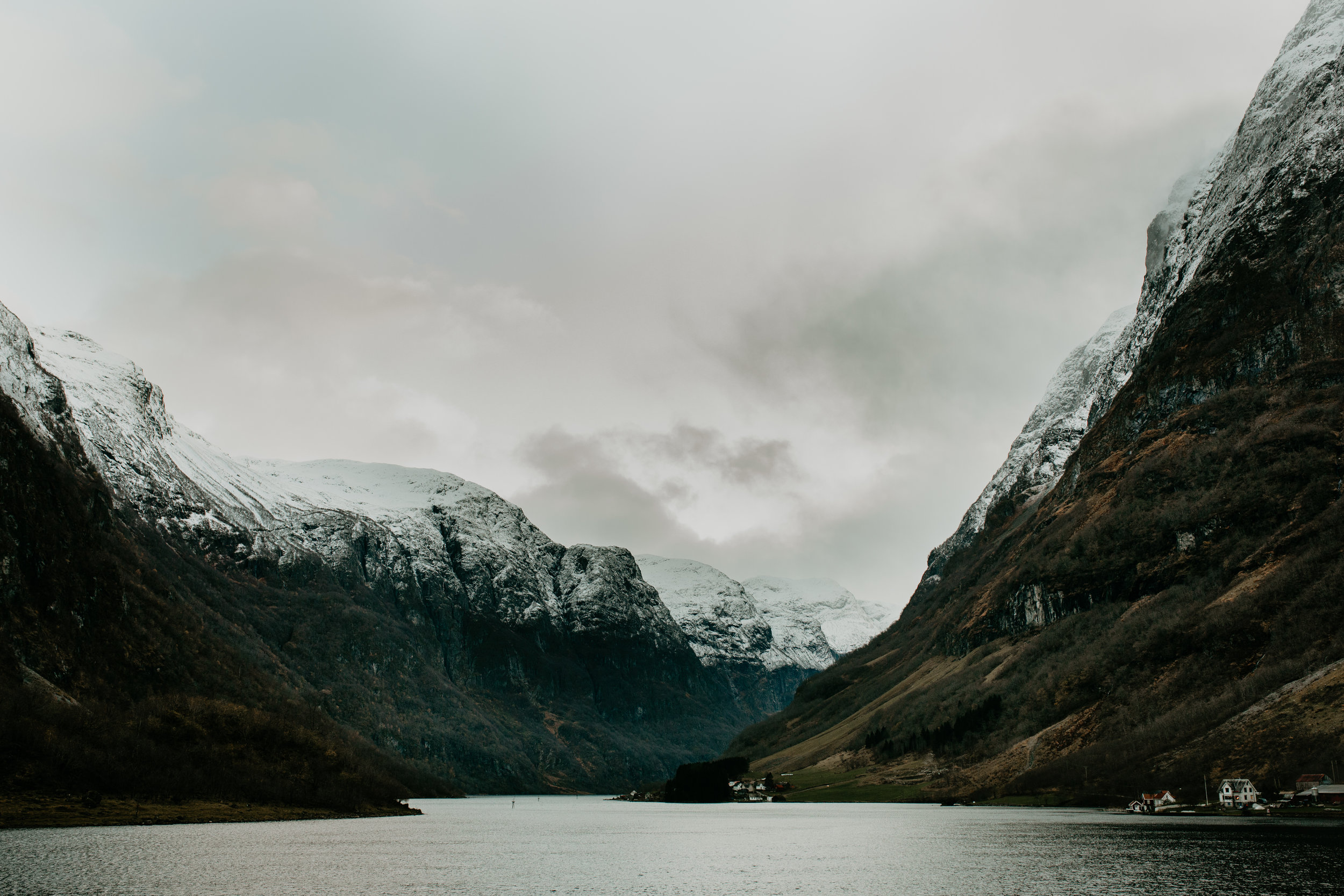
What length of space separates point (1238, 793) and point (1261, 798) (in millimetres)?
4259

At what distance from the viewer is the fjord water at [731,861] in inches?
3531

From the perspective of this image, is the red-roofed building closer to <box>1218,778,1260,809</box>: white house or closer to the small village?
the small village

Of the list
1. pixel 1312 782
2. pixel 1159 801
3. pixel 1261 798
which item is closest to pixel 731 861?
pixel 1261 798

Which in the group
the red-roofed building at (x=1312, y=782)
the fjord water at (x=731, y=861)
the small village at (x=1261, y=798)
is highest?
the red-roofed building at (x=1312, y=782)

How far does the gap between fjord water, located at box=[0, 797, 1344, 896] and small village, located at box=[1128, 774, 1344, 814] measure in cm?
809

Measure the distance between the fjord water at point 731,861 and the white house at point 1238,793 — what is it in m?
9.97

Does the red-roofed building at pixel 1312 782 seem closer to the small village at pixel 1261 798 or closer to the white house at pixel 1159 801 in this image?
the small village at pixel 1261 798

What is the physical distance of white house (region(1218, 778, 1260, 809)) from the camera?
16075cm

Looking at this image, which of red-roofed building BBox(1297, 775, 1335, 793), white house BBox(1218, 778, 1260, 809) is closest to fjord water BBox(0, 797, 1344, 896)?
white house BBox(1218, 778, 1260, 809)

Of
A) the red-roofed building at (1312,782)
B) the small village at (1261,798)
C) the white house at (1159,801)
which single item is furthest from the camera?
the white house at (1159,801)

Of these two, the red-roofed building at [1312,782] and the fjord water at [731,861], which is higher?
the red-roofed building at [1312,782]

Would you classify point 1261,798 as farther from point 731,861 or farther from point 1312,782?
Result: point 731,861

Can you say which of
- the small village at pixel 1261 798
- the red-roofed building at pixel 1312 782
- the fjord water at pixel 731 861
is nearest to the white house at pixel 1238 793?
the small village at pixel 1261 798

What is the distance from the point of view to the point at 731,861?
125 meters
